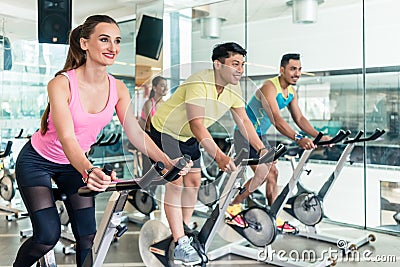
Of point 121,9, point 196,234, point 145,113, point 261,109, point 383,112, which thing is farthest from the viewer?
point 121,9

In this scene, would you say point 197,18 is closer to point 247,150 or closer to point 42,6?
point 42,6

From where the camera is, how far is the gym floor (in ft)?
10.6

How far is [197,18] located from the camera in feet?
17.5

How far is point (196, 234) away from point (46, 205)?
3.65ft

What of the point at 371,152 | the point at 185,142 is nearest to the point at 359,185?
the point at 371,152

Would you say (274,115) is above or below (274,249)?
above

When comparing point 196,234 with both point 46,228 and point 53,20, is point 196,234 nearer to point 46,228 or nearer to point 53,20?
point 46,228

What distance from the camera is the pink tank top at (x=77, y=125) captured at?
192 cm

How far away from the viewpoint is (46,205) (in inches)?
79.4

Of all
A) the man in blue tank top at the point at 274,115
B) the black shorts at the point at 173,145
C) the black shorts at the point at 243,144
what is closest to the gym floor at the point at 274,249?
the man in blue tank top at the point at 274,115

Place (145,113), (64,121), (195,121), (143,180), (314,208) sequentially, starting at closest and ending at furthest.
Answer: (143,180)
(64,121)
(195,121)
(145,113)
(314,208)

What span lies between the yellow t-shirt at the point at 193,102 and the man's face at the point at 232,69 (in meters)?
0.05

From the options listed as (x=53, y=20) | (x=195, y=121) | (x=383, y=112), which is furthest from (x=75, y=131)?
(x=383, y=112)

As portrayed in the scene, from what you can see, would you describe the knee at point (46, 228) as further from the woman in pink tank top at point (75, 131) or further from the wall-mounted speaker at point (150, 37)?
the wall-mounted speaker at point (150, 37)
